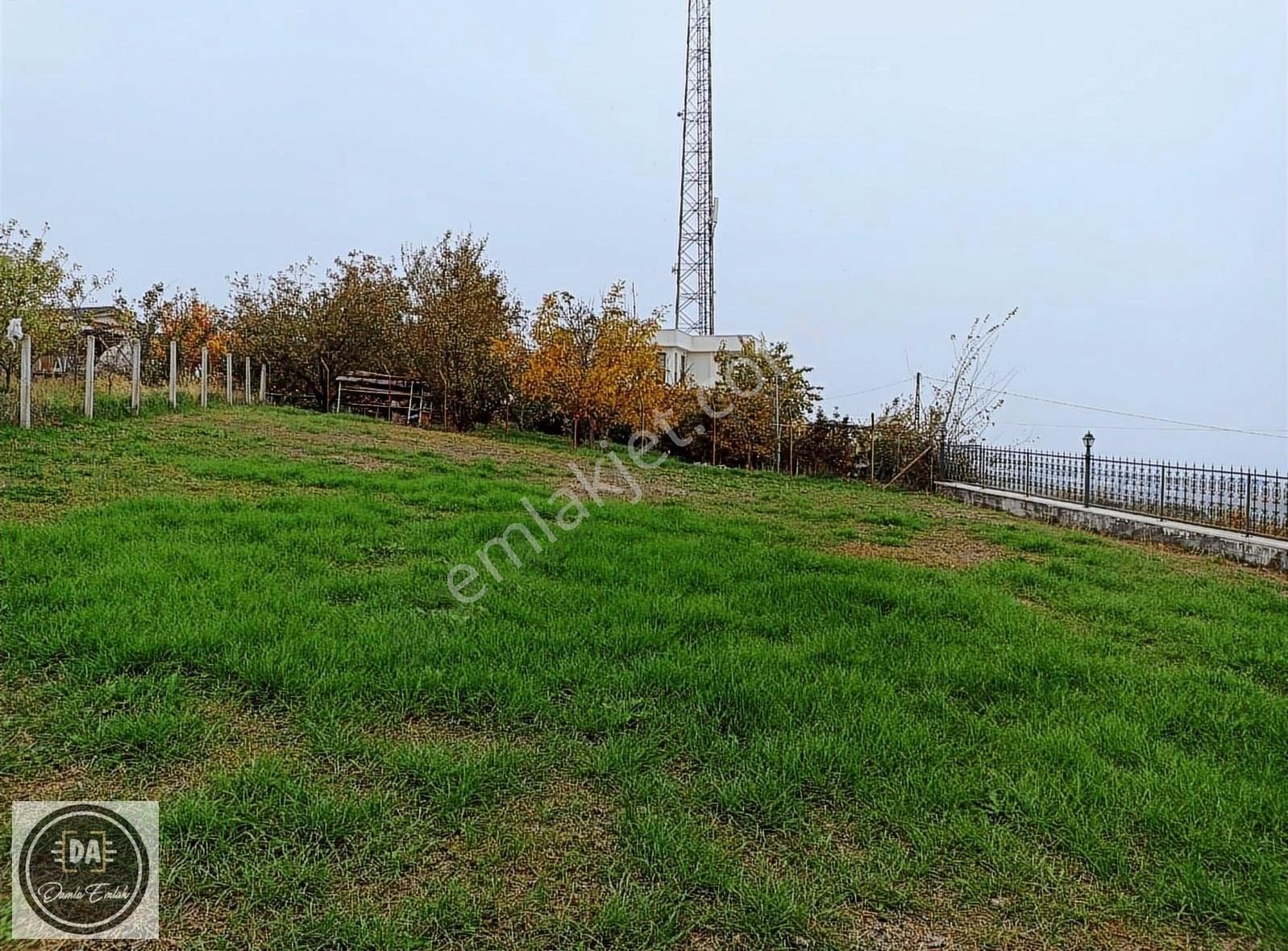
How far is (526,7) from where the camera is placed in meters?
13.4

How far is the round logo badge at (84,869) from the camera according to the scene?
1.86 metres

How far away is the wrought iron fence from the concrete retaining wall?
0.71 feet

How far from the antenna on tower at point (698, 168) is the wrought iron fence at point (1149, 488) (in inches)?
493

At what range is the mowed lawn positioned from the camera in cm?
198

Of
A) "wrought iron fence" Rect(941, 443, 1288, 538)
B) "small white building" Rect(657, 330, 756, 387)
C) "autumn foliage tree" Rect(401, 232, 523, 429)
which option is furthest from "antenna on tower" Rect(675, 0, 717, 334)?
"wrought iron fence" Rect(941, 443, 1288, 538)

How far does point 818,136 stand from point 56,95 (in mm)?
14510

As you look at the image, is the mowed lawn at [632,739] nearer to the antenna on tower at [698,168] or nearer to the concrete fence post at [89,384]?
the concrete fence post at [89,384]

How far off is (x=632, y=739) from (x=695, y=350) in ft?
79.1

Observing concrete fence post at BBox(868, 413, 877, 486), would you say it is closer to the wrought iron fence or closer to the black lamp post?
the wrought iron fence

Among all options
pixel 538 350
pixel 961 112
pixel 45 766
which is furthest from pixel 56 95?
pixel 961 112

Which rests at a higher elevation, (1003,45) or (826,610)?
(1003,45)

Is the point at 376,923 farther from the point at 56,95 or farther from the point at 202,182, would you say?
the point at 202,182

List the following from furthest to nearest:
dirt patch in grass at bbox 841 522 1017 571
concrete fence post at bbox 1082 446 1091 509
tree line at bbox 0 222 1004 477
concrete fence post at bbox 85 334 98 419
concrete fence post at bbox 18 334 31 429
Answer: tree line at bbox 0 222 1004 477 → concrete fence post at bbox 1082 446 1091 509 → concrete fence post at bbox 85 334 98 419 → concrete fence post at bbox 18 334 31 429 → dirt patch in grass at bbox 841 522 1017 571

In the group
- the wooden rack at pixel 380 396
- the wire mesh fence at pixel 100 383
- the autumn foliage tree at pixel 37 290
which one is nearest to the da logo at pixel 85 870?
the wire mesh fence at pixel 100 383
